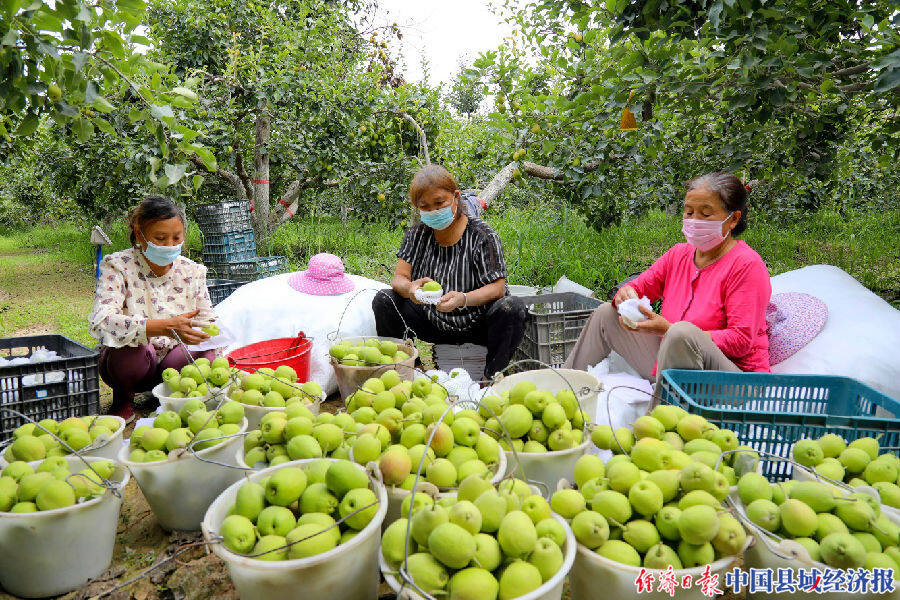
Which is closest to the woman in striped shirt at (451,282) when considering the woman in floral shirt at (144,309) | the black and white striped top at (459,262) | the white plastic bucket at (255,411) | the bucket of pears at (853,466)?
the black and white striped top at (459,262)

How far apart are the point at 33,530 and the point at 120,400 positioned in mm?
1746

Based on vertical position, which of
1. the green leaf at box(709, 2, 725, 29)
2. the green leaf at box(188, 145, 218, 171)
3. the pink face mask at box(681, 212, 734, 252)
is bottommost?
the pink face mask at box(681, 212, 734, 252)

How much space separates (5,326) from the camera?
6363mm

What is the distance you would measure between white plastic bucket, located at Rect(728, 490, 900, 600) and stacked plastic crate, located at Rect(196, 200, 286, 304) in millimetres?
6292

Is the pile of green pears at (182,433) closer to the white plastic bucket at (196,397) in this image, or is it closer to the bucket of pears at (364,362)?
the white plastic bucket at (196,397)

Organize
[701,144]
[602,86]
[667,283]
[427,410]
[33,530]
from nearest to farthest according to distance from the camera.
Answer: [33,530]
[427,410]
[667,283]
[602,86]
[701,144]

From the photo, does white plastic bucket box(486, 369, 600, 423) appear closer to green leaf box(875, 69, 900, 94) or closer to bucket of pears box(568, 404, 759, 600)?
bucket of pears box(568, 404, 759, 600)

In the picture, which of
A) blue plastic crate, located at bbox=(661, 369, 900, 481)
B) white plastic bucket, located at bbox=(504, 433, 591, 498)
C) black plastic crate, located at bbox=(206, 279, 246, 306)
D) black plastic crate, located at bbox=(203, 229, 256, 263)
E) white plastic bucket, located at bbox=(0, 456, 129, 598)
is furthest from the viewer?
black plastic crate, located at bbox=(203, 229, 256, 263)

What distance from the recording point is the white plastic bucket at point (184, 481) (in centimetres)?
189

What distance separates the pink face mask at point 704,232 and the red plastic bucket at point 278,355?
2.29 m

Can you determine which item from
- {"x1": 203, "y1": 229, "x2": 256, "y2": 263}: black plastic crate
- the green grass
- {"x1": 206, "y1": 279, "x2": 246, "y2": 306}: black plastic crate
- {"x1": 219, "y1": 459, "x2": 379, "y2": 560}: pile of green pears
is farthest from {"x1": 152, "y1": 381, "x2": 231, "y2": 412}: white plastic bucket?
{"x1": 203, "y1": 229, "x2": 256, "y2": 263}: black plastic crate

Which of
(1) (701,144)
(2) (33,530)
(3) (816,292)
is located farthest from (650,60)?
(1) (701,144)

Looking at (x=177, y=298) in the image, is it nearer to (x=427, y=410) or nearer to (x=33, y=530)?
(x=33, y=530)

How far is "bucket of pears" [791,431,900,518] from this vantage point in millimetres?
1472
